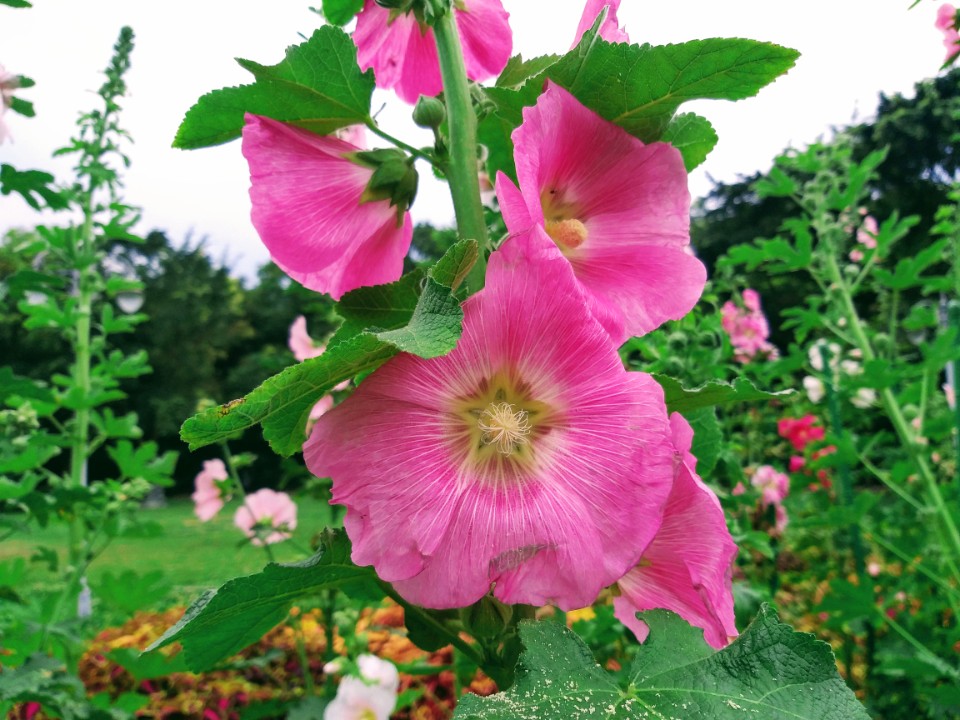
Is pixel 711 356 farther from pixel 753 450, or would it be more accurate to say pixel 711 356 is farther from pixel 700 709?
pixel 753 450

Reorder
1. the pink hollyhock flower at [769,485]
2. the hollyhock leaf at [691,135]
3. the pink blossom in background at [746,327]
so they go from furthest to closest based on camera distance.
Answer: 1. the pink blossom in background at [746,327]
2. the pink hollyhock flower at [769,485]
3. the hollyhock leaf at [691,135]

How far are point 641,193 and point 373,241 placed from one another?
0.79ft

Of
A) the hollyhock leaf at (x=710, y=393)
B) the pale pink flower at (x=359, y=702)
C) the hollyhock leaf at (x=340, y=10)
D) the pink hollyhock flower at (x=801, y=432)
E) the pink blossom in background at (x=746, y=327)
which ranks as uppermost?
the hollyhock leaf at (x=340, y=10)

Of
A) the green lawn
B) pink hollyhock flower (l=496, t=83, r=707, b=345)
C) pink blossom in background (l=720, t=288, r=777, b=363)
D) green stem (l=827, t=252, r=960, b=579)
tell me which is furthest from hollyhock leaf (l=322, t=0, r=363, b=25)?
the green lawn

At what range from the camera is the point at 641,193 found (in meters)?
0.60

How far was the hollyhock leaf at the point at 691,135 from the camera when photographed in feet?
2.03

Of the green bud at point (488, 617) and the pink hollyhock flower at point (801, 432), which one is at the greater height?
the green bud at point (488, 617)

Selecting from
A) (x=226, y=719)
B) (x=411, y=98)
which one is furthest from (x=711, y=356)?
(x=226, y=719)

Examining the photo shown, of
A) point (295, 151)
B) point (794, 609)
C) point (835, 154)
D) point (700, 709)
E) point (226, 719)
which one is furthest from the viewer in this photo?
point (794, 609)

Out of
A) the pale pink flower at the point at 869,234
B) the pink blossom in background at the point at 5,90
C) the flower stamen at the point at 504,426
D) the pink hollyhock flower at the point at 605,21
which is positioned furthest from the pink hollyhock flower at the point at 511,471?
the pale pink flower at the point at 869,234

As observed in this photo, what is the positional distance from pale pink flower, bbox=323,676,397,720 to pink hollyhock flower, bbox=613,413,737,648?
1.14m

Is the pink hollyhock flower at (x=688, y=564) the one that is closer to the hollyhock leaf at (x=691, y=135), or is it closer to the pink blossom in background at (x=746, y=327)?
the hollyhock leaf at (x=691, y=135)

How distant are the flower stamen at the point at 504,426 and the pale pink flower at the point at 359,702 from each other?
4.14 ft

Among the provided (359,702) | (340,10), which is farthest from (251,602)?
(359,702)
